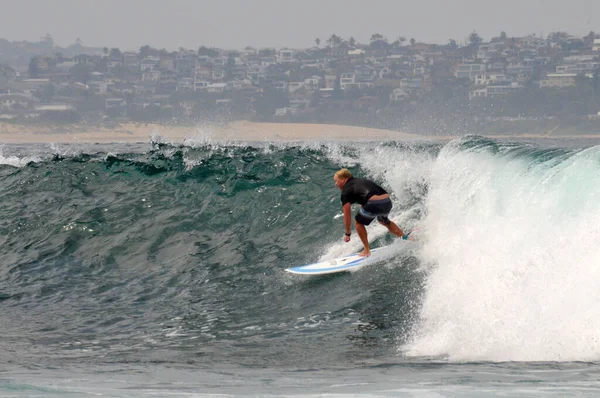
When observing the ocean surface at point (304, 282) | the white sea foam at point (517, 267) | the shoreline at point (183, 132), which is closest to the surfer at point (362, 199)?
the ocean surface at point (304, 282)

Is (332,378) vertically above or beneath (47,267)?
above

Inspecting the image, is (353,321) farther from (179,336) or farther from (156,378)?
(156,378)

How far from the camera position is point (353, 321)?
36.8ft

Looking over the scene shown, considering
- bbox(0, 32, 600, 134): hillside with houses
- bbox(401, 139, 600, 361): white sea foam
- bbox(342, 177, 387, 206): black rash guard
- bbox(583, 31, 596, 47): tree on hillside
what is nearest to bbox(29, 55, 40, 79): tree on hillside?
bbox(0, 32, 600, 134): hillside with houses

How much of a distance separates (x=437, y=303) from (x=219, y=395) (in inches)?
166

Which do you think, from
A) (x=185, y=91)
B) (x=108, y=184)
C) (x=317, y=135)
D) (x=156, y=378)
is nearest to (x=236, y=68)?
(x=185, y=91)

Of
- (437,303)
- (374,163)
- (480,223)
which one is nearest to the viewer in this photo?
(437,303)

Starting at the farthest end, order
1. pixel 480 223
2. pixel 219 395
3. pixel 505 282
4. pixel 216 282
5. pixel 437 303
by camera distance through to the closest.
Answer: pixel 216 282
pixel 480 223
pixel 437 303
pixel 505 282
pixel 219 395

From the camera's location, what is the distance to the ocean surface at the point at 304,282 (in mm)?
8375

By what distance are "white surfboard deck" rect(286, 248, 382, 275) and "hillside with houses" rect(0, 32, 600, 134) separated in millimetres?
114293

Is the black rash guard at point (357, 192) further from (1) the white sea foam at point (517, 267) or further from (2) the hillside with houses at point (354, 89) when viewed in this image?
(2) the hillside with houses at point (354, 89)

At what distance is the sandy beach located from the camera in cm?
13000

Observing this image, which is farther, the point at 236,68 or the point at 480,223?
the point at 236,68

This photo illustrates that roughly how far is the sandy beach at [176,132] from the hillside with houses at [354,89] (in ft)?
13.4
